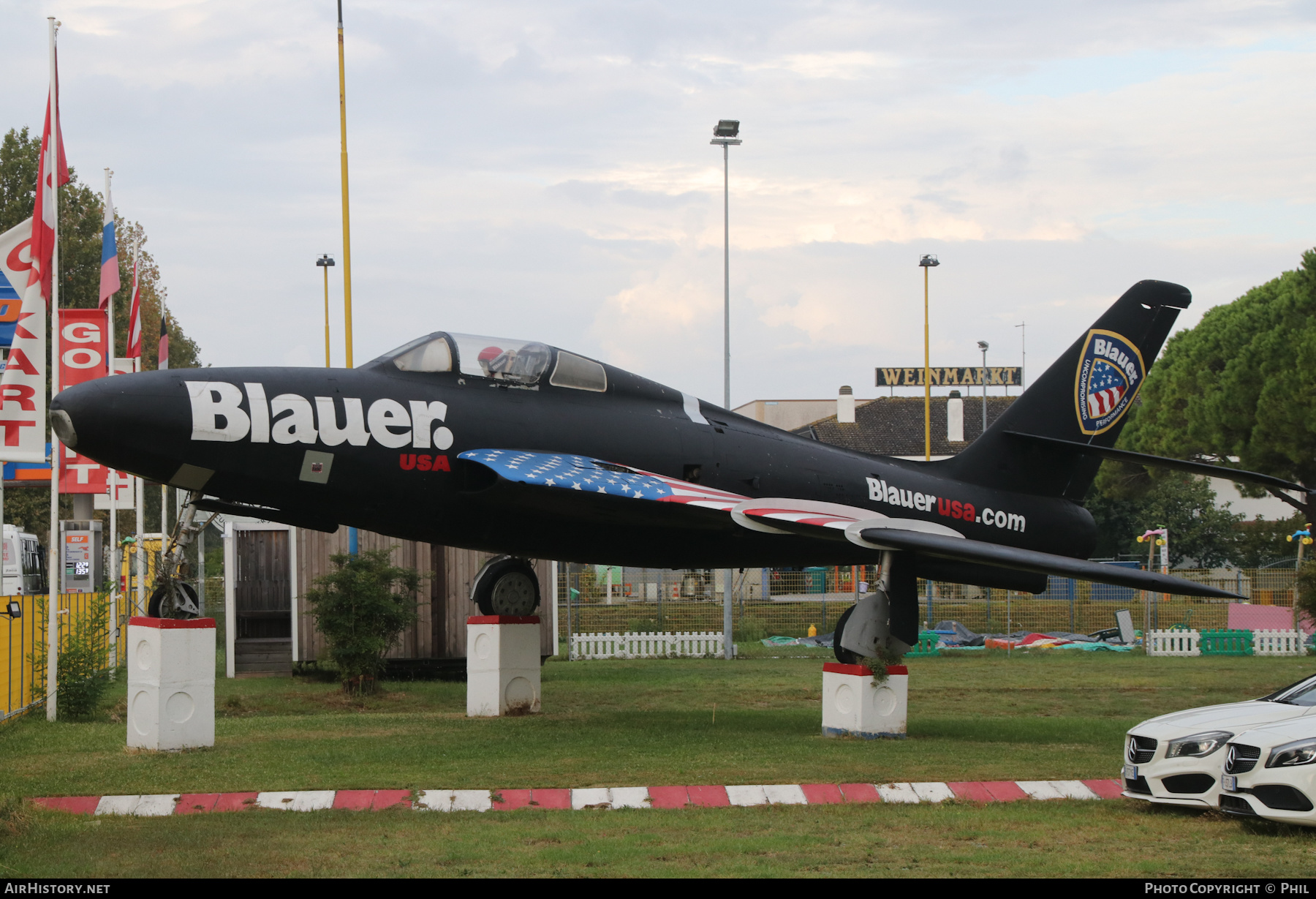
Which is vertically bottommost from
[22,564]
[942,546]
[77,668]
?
[22,564]

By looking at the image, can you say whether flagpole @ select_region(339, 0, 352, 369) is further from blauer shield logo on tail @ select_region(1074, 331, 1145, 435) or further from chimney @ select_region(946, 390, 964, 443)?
chimney @ select_region(946, 390, 964, 443)

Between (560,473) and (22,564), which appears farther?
(22,564)

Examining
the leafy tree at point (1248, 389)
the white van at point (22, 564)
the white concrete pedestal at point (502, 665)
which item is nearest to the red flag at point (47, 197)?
the white concrete pedestal at point (502, 665)

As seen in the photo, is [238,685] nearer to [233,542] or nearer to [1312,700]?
[233,542]

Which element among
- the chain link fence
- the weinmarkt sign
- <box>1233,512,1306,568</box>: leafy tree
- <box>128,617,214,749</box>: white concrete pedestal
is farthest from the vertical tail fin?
the weinmarkt sign

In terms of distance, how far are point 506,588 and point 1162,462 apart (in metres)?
9.05

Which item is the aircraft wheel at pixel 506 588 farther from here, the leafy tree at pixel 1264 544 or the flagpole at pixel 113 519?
the leafy tree at pixel 1264 544

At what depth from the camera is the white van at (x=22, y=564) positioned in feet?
116

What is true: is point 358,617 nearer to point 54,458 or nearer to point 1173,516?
point 54,458

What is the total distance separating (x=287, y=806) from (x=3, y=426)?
312 inches

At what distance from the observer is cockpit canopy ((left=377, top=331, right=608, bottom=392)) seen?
13.5 metres

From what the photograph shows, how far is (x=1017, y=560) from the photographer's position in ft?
42.7

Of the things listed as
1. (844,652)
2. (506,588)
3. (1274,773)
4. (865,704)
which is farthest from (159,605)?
(1274,773)
